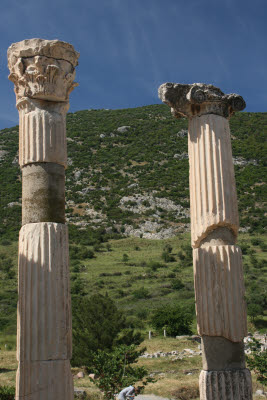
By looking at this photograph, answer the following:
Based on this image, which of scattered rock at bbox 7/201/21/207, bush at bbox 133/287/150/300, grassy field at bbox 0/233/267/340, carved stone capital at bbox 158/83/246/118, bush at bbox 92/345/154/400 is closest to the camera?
carved stone capital at bbox 158/83/246/118

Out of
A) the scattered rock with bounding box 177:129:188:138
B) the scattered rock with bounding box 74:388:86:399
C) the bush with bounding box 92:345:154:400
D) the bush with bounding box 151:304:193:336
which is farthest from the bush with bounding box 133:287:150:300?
the scattered rock with bounding box 177:129:188:138

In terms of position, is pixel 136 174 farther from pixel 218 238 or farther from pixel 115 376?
pixel 218 238

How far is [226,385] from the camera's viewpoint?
24.9 feet

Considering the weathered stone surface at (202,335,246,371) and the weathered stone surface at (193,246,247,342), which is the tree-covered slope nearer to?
the weathered stone surface at (193,246,247,342)

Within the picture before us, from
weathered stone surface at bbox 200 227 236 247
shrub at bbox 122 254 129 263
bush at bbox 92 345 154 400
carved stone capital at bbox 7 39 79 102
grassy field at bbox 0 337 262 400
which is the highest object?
carved stone capital at bbox 7 39 79 102

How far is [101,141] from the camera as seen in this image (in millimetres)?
67188

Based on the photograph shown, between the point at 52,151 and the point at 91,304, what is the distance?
12.2 metres

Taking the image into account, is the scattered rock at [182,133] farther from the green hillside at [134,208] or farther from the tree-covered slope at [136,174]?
the tree-covered slope at [136,174]

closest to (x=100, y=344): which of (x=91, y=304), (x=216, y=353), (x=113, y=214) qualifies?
(x=91, y=304)

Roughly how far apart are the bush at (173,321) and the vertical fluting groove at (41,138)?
688 inches

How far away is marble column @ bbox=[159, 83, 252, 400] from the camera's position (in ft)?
25.3

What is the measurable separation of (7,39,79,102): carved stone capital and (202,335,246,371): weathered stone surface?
492 centimetres

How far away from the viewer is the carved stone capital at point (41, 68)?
820 centimetres

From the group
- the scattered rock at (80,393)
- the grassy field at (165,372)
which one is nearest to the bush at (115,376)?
the scattered rock at (80,393)
